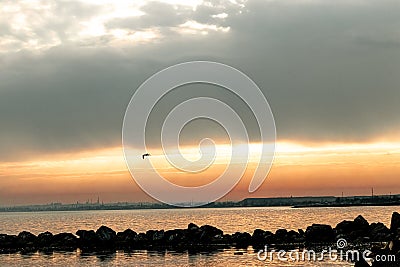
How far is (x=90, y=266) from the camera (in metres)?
58.6

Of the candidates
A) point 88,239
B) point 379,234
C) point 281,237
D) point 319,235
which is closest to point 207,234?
point 281,237

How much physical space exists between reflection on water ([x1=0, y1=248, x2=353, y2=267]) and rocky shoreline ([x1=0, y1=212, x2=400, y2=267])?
5.14 m

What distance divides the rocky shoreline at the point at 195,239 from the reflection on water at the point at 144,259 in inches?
202

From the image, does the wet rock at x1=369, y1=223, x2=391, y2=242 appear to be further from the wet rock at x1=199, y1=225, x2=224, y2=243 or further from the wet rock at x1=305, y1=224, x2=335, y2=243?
the wet rock at x1=199, y1=225, x2=224, y2=243

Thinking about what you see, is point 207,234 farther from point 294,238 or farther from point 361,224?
point 361,224

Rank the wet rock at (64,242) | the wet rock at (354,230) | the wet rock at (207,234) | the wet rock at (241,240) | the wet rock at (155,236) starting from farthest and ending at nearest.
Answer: the wet rock at (64,242) → the wet rock at (155,236) → the wet rock at (207,234) → the wet rock at (241,240) → the wet rock at (354,230)

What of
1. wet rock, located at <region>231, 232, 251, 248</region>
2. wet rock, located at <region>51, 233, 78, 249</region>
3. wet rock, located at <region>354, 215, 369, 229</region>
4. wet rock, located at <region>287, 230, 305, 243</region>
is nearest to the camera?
wet rock, located at <region>287, 230, 305, 243</region>

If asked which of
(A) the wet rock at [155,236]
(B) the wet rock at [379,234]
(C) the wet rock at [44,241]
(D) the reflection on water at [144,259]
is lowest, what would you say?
(D) the reflection on water at [144,259]

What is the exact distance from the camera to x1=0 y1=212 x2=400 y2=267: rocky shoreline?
245 feet

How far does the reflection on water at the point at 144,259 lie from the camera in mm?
57300

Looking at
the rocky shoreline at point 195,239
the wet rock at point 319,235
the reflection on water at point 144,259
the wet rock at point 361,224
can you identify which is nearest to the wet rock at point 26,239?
the rocky shoreline at point 195,239

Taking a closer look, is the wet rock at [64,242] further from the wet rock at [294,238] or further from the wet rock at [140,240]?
the wet rock at [294,238]

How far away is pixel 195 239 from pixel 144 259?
56.0ft

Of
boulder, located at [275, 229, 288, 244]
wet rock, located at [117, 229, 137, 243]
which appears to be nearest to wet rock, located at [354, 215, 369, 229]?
boulder, located at [275, 229, 288, 244]
